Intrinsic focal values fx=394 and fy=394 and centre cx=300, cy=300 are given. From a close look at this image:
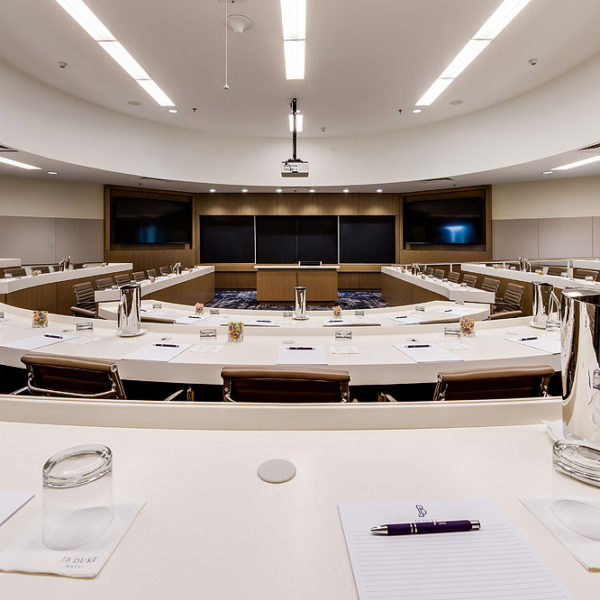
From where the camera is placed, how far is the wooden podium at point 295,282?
8.81 meters

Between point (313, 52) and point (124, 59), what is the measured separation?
2.73 meters

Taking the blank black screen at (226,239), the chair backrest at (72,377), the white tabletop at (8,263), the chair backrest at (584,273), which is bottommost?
the chair backrest at (72,377)

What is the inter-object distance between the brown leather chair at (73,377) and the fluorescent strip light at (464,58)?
6.02 metres

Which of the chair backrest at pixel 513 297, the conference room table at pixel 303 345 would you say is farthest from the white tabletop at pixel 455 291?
the conference room table at pixel 303 345

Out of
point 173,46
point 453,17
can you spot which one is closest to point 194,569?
point 453,17

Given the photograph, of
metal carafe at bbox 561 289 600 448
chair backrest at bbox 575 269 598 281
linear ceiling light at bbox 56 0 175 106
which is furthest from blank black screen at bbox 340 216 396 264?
metal carafe at bbox 561 289 600 448

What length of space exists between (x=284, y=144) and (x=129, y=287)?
27.7 feet

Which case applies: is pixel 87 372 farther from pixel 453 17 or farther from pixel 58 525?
pixel 453 17

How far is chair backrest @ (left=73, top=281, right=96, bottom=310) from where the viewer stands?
539cm

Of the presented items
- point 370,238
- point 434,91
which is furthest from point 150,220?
point 434,91

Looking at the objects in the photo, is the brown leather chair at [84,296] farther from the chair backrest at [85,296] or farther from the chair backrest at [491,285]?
→ the chair backrest at [491,285]

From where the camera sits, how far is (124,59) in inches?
224

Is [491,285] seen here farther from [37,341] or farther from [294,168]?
[37,341]

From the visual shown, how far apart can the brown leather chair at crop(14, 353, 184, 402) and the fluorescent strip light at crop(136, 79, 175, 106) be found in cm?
617
